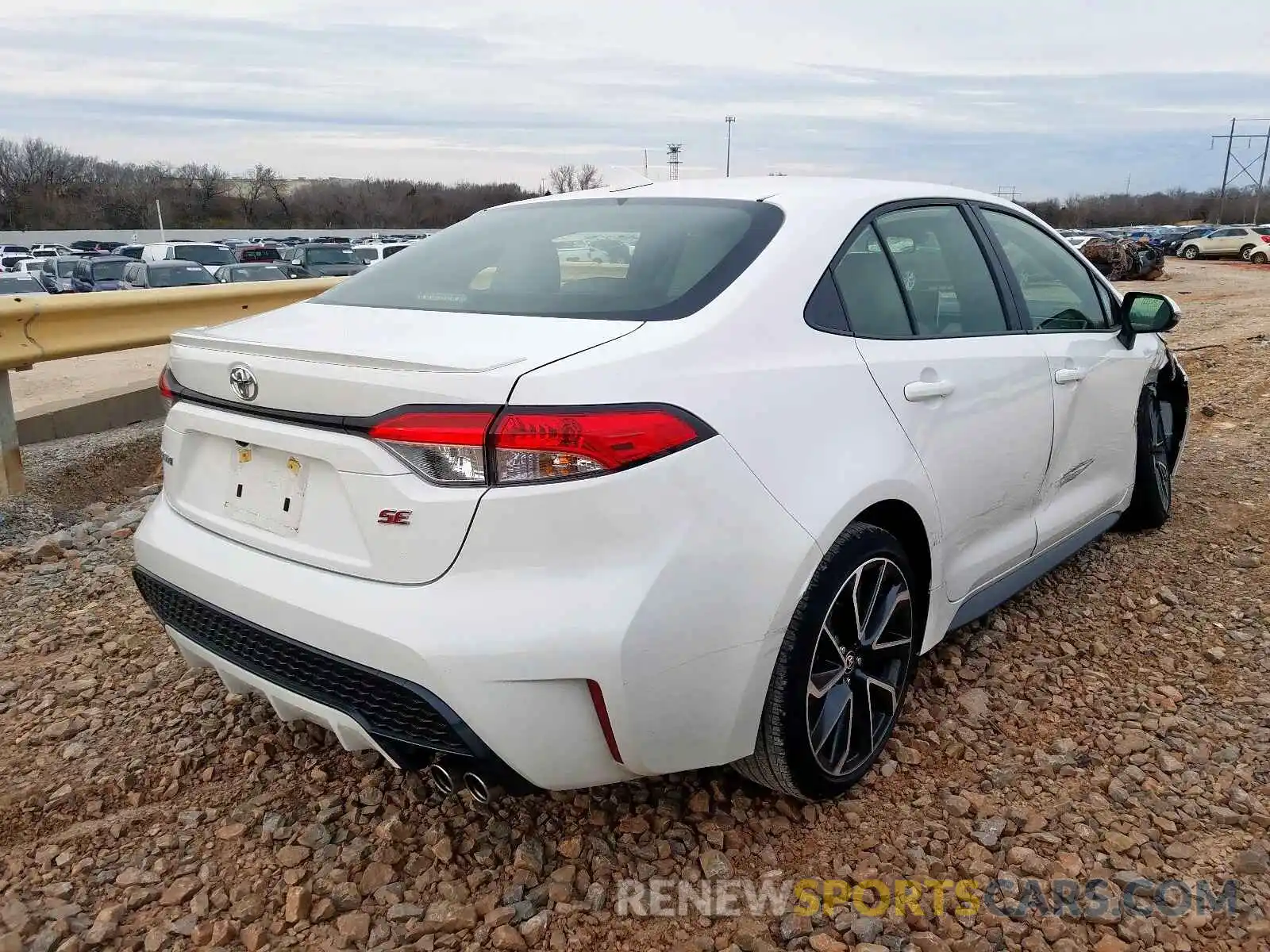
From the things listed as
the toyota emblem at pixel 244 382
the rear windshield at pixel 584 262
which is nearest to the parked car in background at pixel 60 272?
the rear windshield at pixel 584 262

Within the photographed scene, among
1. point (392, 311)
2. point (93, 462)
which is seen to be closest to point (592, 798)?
point (392, 311)

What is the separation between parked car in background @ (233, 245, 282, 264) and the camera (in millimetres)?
24656

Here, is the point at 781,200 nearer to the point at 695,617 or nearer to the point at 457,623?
the point at 695,617

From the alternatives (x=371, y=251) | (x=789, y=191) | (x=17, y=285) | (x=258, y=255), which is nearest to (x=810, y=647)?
(x=789, y=191)

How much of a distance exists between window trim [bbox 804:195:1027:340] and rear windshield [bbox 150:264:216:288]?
739 inches

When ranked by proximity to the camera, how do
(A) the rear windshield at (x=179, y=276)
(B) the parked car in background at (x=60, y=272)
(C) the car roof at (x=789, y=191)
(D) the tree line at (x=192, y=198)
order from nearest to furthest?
1. (C) the car roof at (x=789, y=191)
2. (A) the rear windshield at (x=179, y=276)
3. (B) the parked car in background at (x=60, y=272)
4. (D) the tree line at (x=192, y=198)

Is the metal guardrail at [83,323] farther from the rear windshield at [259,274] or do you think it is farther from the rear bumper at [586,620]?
the rear windshield at [259,274]

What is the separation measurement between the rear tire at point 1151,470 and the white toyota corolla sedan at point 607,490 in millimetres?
1477

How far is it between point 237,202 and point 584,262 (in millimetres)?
82719

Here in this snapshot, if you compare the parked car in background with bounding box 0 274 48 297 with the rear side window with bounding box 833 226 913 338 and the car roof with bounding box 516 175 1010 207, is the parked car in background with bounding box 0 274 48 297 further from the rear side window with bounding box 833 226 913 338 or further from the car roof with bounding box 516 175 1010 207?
the rear side window with bounding box 833 226 913 338

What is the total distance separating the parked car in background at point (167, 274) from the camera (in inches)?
754

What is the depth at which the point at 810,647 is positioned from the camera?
216 centimetres

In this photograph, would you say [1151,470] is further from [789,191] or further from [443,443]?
[443,443]

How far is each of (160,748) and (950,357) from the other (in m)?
2.47
